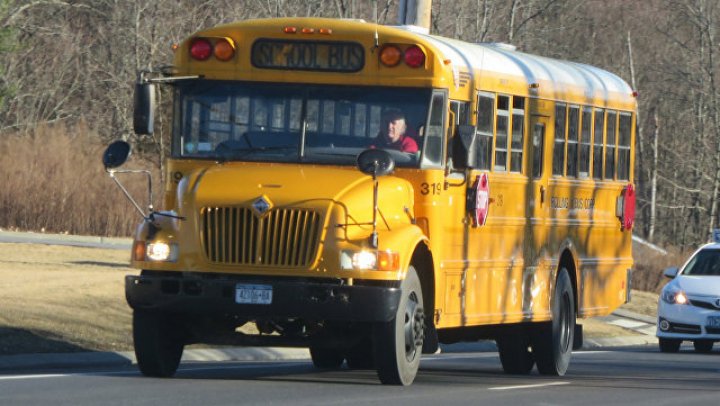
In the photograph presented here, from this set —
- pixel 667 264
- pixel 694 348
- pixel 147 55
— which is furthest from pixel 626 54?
pixel 694 348

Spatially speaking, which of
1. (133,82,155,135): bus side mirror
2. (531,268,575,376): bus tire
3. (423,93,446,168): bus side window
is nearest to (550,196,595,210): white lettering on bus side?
(531,268,575,376): bus tire

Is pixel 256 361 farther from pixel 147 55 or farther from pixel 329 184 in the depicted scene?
pixel 147 55

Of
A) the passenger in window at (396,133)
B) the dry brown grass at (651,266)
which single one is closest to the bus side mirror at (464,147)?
the passenger in window at (396,133)

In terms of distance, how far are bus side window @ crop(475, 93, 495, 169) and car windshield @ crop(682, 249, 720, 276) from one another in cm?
1071

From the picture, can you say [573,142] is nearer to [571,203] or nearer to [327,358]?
→ [571,203]

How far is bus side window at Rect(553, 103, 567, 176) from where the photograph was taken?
17.4 meters

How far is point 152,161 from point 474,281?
26.8m

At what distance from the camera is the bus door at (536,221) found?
16.7m

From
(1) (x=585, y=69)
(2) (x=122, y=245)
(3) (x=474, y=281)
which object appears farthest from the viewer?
(2) (x=122, y=245)

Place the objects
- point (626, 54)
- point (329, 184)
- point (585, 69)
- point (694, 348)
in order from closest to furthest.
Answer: point (329, 184), point (585, 69), point (694, 348), point (626, 54)

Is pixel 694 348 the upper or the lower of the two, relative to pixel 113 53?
lower

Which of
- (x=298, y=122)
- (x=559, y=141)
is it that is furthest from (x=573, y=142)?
(x=298, y=122)

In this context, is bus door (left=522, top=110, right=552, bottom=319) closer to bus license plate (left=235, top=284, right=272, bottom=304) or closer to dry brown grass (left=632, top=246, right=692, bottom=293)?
bus license plate (left=235, top=284, right=272, bottom=304)

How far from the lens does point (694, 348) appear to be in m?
26.0
